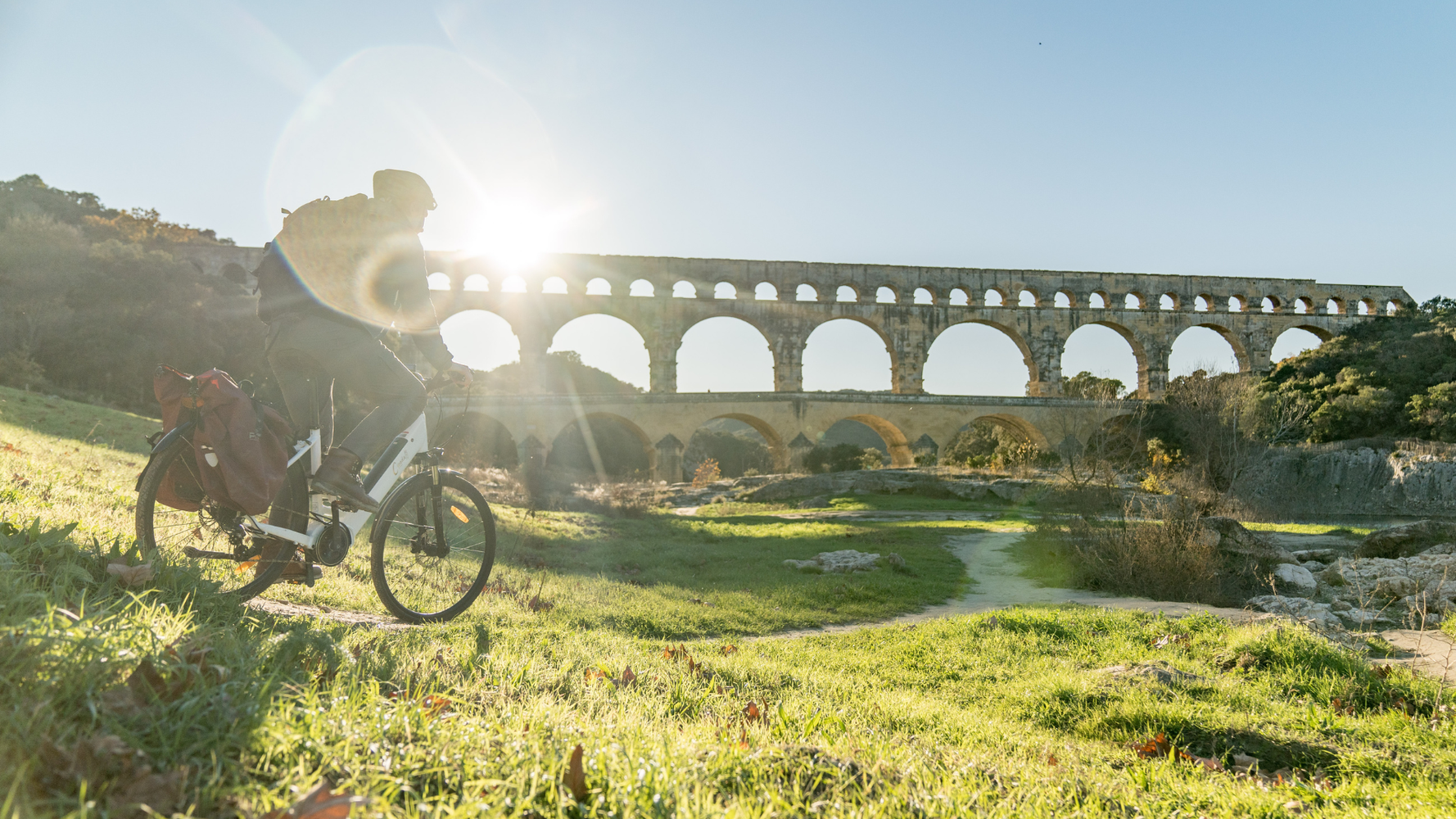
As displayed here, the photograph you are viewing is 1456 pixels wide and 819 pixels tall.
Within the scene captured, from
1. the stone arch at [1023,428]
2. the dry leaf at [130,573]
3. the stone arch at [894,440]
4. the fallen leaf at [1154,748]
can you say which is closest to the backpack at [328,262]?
the dry leaf at [130,573]

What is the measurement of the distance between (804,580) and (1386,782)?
16.9 ft

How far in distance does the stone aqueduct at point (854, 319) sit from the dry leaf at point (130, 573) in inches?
1099

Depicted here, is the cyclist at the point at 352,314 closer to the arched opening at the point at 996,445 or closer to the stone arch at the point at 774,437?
the arched opening at the point at 996,445

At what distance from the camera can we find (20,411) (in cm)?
1092

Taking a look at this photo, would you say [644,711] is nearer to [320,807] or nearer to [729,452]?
[320,807]

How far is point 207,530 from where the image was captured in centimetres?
301

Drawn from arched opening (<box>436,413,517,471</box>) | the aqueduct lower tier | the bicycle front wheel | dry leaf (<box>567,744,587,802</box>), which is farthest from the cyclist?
the aqueduct lower tier

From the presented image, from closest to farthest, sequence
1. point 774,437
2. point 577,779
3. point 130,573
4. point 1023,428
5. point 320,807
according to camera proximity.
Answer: point 320,807, point 577,779, point 130,573, point 774,437, point 1023,428

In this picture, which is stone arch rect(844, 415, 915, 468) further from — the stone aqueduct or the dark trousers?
the dark trousers

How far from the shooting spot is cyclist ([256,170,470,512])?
302 cm

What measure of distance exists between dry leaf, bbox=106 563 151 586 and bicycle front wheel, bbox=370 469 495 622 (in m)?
0.83

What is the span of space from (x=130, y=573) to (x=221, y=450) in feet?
1.55

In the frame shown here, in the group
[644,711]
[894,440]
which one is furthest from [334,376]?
[894,440]

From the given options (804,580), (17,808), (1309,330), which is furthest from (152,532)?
(1309,330)
